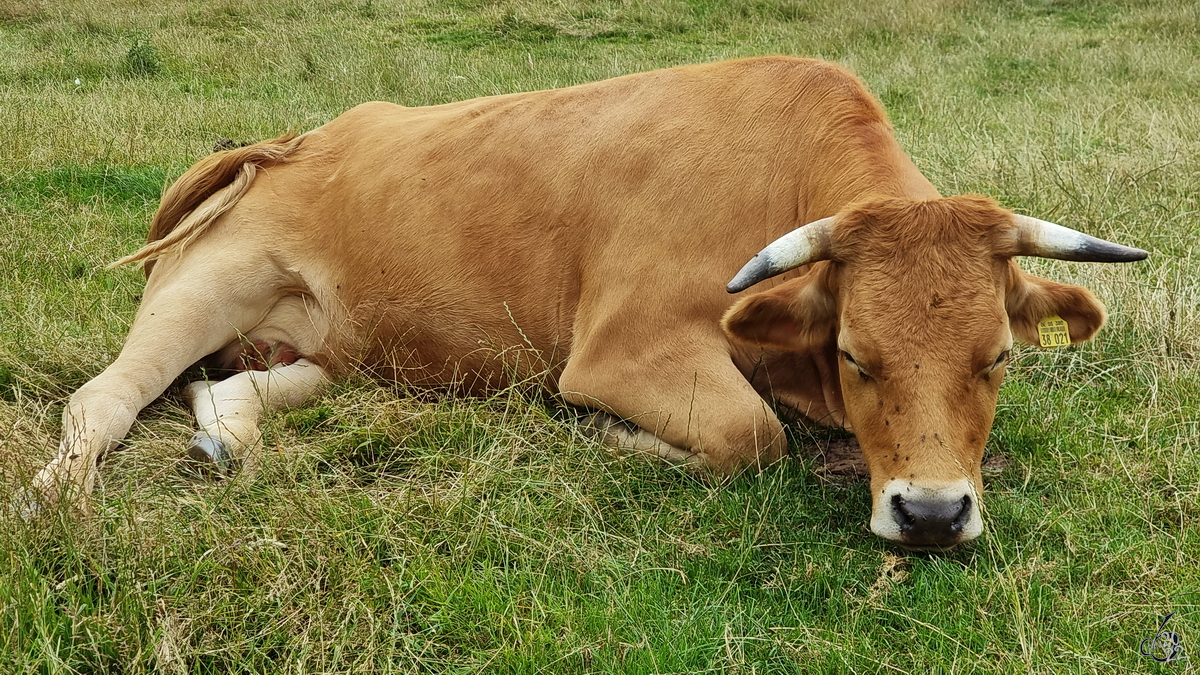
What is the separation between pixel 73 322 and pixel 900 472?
4287 mm

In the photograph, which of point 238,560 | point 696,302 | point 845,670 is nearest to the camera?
point 845,670

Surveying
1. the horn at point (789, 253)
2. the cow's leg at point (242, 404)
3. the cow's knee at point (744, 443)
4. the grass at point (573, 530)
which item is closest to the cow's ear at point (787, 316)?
the horn at point (789, 253)

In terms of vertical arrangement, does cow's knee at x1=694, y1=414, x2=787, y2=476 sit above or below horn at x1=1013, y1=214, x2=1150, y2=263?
below

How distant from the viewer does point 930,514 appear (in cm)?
323

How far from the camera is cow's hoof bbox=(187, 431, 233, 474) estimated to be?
4051 millimetres

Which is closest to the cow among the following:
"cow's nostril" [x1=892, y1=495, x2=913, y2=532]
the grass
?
"cow's nostril" [x1=892, y1=495, x2=913, y2=532]

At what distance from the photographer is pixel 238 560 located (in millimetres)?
3160

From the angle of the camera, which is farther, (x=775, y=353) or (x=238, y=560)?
(x=775, y=353)

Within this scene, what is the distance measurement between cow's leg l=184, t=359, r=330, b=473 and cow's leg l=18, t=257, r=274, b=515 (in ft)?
0.71

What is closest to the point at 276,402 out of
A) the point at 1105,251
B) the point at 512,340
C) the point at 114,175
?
the point at 512,340

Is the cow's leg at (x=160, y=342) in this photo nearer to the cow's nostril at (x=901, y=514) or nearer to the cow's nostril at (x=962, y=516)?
the cow's nostril at (x=901, y=514)

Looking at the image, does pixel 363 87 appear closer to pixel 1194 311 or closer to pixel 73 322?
pixel 73 322

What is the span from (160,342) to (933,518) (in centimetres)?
342
